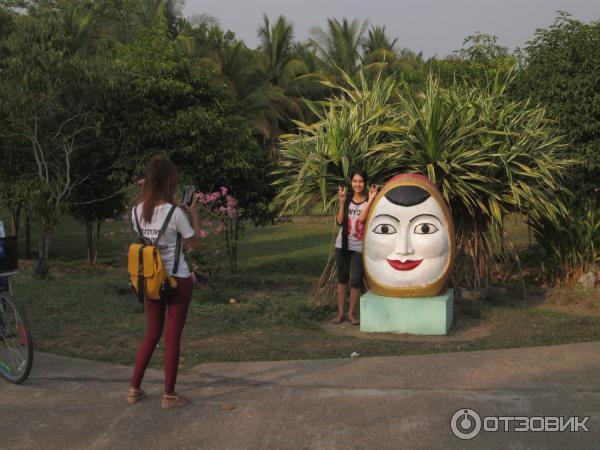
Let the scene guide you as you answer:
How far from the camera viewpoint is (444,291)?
7.46 metres

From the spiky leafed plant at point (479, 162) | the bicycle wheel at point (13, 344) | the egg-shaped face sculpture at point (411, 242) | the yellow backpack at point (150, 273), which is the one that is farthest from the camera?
the spiky leafed plant at point (479, 162)

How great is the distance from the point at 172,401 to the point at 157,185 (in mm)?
1385

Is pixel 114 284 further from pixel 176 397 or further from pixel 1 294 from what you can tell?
pixel 176 397

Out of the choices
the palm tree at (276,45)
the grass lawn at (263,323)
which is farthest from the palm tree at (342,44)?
the grass lawn at (263,323)

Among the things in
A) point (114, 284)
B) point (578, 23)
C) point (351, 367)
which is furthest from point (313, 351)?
point (578, 23)

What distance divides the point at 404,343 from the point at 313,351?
2.87ft

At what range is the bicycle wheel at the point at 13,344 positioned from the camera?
5242mm

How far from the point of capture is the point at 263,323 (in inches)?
297

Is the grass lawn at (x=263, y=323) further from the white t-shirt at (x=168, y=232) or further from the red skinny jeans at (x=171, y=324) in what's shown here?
the white t-shirt at (x=168, y=232)

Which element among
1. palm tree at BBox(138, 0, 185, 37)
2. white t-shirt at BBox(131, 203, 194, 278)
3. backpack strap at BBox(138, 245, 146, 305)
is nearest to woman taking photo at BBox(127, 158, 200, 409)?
white t-shirt at BBox(131, 203, 194, 278)

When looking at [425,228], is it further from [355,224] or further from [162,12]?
[162,12]

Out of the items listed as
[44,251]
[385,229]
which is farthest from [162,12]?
[385,229]

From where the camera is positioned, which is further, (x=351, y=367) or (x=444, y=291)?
(x=444, y=291)

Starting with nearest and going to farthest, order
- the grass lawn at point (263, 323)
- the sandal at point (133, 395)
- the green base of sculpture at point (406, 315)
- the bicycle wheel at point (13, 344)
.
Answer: the sandal at point (133, 395) < the bicycle wheel at point (13, 344) < the grass lawn at point (263, 323) < the green base of sculpture at point (406, 315)
